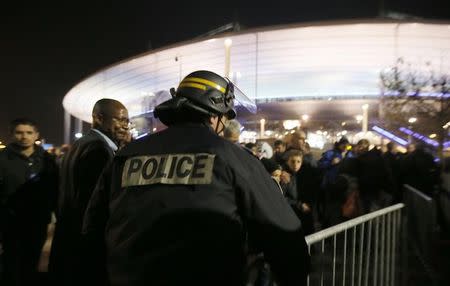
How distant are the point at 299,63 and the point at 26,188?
21.7m

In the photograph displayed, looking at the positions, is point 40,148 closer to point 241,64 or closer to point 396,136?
point 396,136

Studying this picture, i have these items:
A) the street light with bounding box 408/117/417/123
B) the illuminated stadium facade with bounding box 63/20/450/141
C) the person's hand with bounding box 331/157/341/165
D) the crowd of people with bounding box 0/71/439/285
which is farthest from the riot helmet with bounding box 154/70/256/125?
the street light with bounding box 408/117/417/123

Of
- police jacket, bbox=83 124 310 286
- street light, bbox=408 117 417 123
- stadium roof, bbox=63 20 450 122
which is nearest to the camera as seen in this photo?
police jacket, bbox=83 124 310 286

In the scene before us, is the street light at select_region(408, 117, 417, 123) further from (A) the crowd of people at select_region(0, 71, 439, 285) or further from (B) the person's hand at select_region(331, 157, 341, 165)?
(A) the crowd of people at select_region(0, 71, 439, 285)

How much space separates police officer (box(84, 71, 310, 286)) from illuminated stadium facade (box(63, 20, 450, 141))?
35.6ft

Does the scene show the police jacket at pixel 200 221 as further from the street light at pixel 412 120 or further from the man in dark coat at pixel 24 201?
the street light at pixel 412 120

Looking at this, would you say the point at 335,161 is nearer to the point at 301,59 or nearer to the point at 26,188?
the point at 26,188

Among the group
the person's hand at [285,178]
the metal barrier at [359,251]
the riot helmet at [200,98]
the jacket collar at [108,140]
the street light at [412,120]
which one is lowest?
the metal barrier at [359,251]

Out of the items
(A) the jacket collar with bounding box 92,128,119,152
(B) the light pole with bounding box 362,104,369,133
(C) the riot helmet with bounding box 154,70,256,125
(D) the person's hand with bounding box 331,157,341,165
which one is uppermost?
(B) the light pole with bounding box 362,104,369,133

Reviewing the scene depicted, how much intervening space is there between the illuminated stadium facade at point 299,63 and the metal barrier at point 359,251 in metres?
9.05

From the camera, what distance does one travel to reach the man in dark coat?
4090mm

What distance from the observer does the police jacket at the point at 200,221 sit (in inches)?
59.8

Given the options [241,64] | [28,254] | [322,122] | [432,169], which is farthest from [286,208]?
[322,122]

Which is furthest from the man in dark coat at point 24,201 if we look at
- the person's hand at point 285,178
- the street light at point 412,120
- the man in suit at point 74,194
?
the street light at point 412,120
